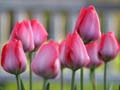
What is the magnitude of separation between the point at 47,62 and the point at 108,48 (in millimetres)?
130

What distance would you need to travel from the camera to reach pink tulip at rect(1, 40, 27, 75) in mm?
988

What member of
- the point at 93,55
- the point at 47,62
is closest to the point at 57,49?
the point at 47,62

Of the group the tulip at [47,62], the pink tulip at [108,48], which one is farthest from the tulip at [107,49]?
the tulip at [47,62]

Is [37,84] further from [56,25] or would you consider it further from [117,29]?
[117,29]

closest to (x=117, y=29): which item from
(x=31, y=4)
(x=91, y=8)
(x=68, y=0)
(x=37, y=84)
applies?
(x=68, y=0)

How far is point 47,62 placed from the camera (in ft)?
3.24

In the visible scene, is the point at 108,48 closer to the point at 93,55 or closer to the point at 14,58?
the point at 93,55

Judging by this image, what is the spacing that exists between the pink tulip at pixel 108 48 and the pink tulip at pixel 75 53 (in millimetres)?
76

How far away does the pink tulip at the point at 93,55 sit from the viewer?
1.10m

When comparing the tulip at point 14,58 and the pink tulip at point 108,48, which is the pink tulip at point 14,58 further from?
the pink tulip at point 108,48

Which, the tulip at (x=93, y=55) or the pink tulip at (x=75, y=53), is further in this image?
the tulip at (x=93, y=55)

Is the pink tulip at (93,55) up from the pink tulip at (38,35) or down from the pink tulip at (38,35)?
down

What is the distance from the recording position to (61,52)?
1.02m

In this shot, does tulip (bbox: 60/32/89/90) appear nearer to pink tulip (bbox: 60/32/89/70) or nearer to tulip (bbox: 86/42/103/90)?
pink tulip (bbox: 60/32/89/70)
